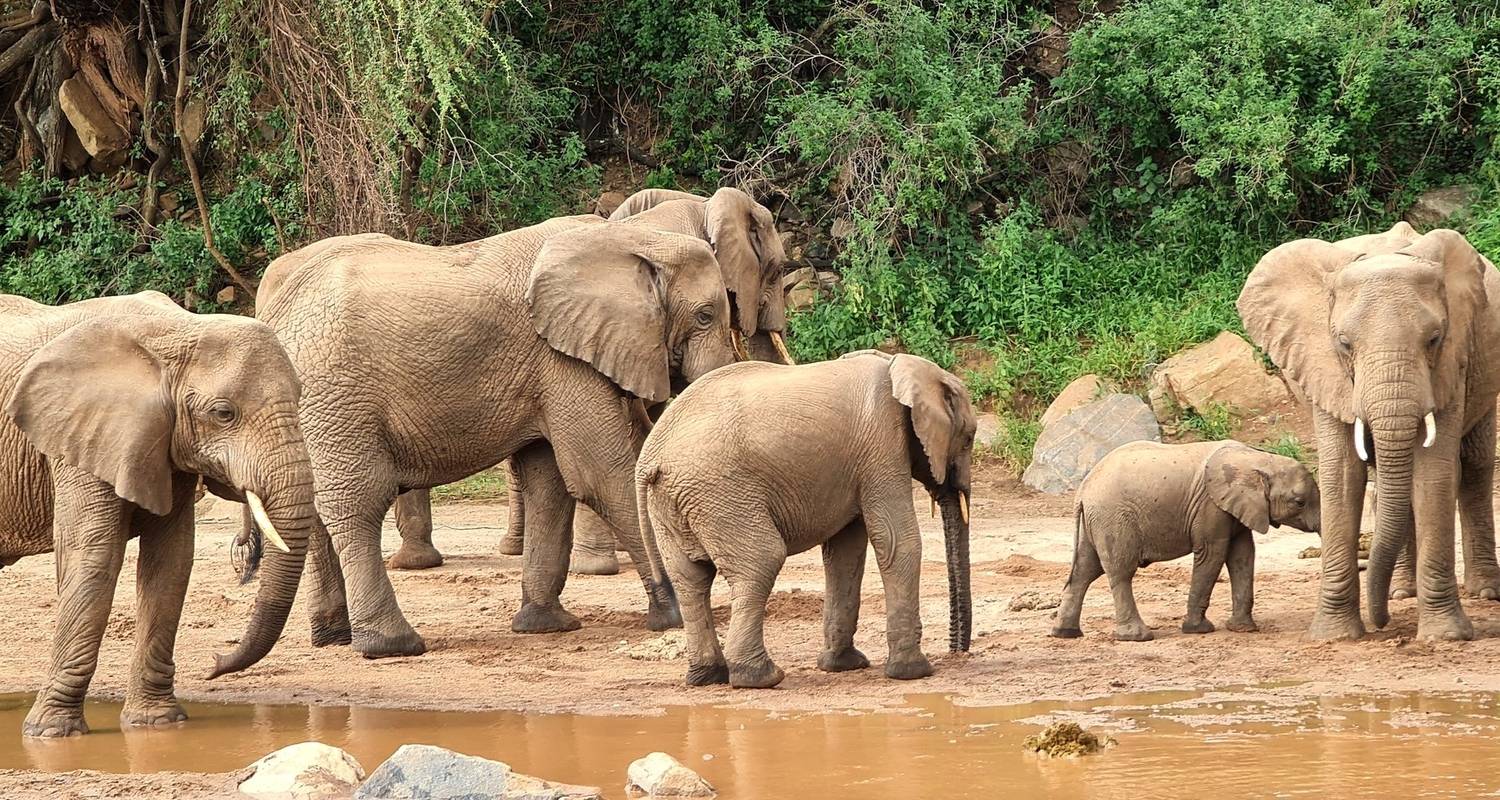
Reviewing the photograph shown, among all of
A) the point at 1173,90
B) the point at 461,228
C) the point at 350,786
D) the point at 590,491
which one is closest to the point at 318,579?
the point at 590,491

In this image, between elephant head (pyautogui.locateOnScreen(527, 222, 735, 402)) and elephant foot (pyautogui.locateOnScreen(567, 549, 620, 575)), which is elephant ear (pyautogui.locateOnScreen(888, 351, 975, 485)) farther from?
elephant foot (pyautogui.locateOnScreen(567, 549, 620, 575))

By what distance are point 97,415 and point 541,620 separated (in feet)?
11.5

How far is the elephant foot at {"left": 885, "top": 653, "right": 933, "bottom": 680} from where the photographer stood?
854 centimetres

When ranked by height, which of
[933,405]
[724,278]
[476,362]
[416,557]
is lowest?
[416,557]

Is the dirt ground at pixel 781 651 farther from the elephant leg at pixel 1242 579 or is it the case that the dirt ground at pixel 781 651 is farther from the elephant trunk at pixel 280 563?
the elephant trunk at pixel 280 563

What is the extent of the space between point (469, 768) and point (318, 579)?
13.2 ft

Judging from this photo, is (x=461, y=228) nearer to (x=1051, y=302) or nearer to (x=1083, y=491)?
(x=1051, y=302)

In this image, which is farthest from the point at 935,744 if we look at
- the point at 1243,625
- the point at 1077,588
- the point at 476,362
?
the point at 476,362

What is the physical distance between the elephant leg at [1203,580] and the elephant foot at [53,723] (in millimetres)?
5272

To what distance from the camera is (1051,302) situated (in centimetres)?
1769

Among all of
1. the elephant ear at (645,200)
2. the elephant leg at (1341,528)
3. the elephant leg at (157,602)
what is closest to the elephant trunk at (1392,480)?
the elephant leg at (1341,528)

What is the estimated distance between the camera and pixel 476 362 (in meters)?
9.92

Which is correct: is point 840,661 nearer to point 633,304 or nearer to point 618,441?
point 618,441

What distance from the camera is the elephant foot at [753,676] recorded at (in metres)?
8.47
